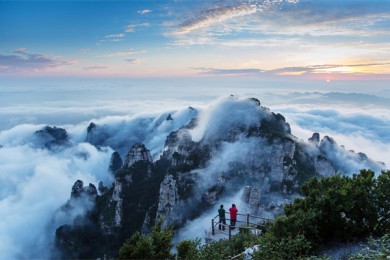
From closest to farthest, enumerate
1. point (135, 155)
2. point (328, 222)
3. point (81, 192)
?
point (328, 222)
point (135, 155)
point (81, 192)

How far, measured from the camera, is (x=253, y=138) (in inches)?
3632

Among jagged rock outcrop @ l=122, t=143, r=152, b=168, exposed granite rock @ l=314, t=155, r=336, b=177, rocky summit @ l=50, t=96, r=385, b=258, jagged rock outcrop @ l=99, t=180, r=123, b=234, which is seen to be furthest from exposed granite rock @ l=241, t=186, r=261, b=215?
jagged rock outcrop @ l=122, t=143, r=152, b=168

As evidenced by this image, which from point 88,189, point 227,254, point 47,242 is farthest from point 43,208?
point 227,254

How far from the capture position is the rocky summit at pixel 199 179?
7994 cm

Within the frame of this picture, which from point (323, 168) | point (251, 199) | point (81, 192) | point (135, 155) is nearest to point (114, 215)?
point (135, 155)

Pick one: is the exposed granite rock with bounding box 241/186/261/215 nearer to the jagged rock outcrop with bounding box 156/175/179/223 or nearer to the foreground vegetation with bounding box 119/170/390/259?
the jagged rock outcrop with bounding box 156/175/179/223

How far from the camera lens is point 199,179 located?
85438 millimetres

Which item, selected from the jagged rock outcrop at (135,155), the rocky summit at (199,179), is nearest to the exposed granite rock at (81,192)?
the rocky summit at (199,179)

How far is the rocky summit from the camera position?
262 ft

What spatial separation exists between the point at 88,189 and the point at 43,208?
52552 mm

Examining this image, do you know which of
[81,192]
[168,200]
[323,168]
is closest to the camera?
[168,200]

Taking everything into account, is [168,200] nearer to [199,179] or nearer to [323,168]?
[199,179]

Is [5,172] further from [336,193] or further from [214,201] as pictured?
[336,193]

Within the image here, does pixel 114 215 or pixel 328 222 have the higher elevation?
pixel 328 222
